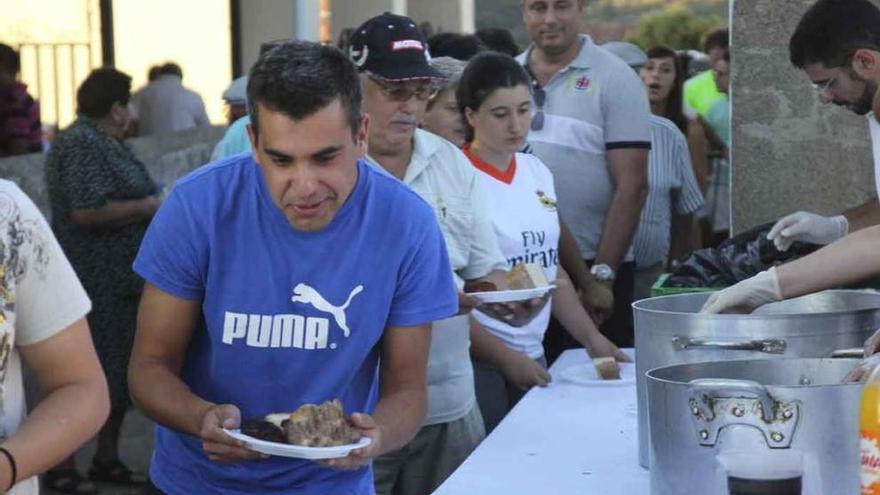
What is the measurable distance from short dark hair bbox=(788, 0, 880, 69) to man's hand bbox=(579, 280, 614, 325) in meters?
1.35

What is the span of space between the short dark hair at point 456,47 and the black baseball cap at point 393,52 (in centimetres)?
240

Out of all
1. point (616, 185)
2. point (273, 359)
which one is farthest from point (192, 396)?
point (616, 185)

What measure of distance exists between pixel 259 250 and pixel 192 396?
0.25 m

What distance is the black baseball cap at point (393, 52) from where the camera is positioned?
3.25 m

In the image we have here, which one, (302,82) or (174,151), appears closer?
(302,82)

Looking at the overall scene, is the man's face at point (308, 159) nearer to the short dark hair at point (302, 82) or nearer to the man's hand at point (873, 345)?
the short dark hair at point (302, 82)

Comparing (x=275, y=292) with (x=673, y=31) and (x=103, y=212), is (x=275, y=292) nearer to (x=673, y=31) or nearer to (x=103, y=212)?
(x=103, y=212)

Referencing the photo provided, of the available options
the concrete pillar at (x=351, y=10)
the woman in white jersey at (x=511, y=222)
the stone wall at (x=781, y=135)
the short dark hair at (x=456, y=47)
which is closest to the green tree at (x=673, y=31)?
the concrete pillar at (x=351, y=10)

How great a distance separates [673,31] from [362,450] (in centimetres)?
1364

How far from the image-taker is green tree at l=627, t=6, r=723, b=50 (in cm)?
1490

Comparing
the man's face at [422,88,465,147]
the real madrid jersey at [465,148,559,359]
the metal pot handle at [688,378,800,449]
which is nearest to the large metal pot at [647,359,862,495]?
the metal pot handle at [688,378,800,449]

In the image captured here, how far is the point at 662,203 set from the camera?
5918 millimetres

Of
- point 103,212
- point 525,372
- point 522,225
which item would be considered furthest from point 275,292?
point 103,212

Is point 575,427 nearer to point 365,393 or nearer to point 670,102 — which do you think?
point 365,393
